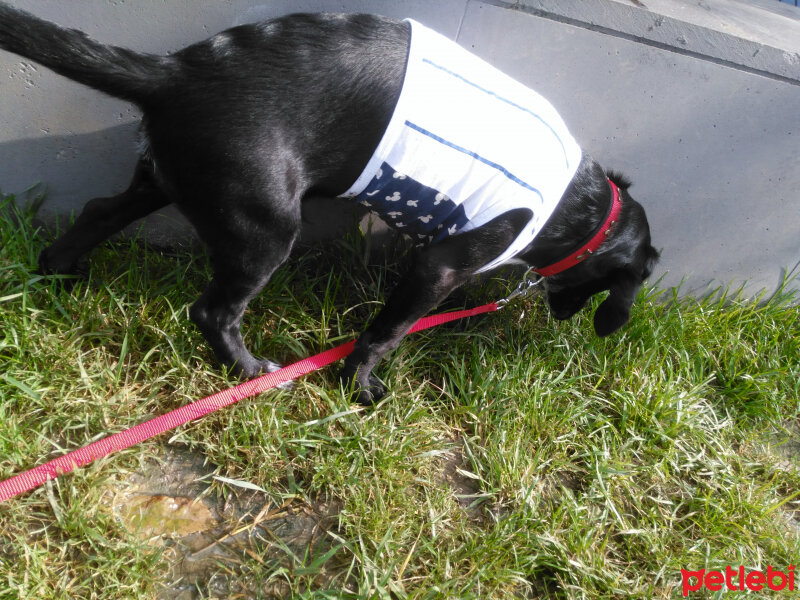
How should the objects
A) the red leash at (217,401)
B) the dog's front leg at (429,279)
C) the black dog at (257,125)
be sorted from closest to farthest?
the black dog at (257,125) → the red leash at (217,401) → the dog's front leg at (429,279)

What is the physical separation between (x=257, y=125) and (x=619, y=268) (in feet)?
5.21

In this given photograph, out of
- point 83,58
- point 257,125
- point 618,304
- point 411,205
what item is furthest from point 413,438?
point 83,58

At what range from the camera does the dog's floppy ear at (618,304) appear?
2.42 m

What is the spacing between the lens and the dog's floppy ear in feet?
7.93

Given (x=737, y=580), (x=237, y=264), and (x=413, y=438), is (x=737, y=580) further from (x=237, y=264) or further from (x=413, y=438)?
(x=237, y=264)

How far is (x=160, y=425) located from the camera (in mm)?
1949

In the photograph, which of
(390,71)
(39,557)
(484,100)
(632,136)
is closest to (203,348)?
(39,557)

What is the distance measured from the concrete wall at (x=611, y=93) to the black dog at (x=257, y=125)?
437 mm

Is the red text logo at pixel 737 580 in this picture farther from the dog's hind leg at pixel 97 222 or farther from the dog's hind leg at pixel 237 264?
the dog's hind leg at pixel 97 222

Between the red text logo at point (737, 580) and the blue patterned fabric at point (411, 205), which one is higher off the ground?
the blue patterned fabric at point (411, 205)

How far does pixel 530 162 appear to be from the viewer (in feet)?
6.34

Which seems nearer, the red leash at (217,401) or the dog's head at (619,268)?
the red leash at (217,401)

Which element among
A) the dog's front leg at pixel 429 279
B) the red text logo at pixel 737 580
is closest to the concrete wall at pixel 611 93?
the dog's front leg at pixel 429 279

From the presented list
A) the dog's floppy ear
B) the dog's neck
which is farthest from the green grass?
the dog's neck
